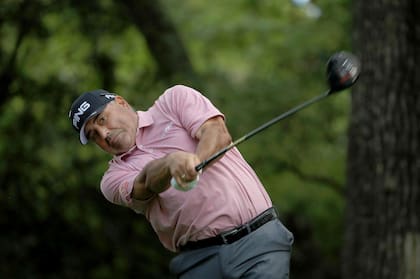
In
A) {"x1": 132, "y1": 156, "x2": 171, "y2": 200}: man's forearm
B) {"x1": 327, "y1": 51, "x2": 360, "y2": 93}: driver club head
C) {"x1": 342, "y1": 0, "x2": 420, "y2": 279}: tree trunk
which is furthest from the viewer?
{"x1": 342, "y1": 0, "x2": 420, "y2": 279}: tree trunk

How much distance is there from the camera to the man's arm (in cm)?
434

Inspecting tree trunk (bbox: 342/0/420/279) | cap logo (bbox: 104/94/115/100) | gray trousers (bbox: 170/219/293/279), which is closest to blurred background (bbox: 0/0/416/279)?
tree trunk (bbox: 342/0/420/279)

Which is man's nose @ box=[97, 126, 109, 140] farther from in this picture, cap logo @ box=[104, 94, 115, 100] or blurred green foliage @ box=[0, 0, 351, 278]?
blurred green foliage @ box=[0, 0, 351, 278]

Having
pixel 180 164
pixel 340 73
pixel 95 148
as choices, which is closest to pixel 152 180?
pixel 180 164

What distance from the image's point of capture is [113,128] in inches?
192

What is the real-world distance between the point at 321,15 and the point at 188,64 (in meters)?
1.81

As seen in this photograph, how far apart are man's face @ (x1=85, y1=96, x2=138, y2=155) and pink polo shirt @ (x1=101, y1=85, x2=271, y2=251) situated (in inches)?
1.6

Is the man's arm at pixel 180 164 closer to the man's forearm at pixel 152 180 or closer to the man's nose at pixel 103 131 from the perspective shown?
the man's forearm at pixel 152 180

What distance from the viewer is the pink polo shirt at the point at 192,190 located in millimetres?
4773

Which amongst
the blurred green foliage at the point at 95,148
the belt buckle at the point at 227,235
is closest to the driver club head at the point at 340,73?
the belt buckle at the point at 227,235

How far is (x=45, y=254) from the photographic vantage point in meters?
10.5

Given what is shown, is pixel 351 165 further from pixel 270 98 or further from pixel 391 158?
pixel 270 98

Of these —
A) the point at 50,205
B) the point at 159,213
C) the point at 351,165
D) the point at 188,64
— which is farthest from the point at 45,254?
the point at 159,213

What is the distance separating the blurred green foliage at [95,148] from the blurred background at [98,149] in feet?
0.04
